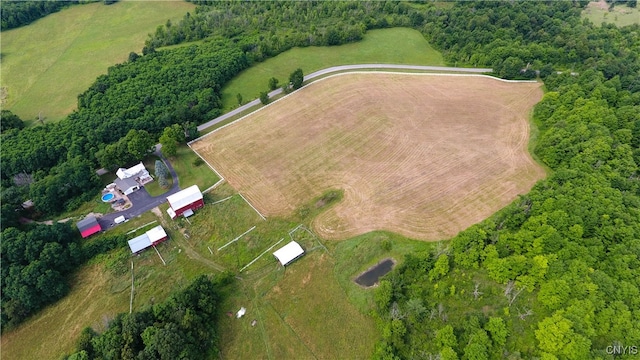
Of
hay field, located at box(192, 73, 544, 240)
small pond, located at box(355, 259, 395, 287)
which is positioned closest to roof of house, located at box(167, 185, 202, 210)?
hay field, located at box(192, 73, 544, 240)

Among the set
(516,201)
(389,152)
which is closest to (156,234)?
(389,152)

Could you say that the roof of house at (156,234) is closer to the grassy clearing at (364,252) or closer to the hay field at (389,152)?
the hay field at (389,152)

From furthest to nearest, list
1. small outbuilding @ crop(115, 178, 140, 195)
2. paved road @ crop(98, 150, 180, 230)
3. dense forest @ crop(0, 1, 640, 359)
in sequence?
small outbuilding @ crop(115, 178, 140, 195) < paved road @ crop(98, 150, 180, 230) < dense forest @ crop(0, 1, 640, 359)

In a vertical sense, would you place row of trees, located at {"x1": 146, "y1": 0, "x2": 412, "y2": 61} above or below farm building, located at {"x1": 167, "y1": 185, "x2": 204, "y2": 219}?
above

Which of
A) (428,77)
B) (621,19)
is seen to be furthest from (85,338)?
(621,19)

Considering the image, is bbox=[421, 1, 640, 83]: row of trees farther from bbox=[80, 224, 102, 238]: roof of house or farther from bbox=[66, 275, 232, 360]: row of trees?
bbox=[80, 224, 102, 238]: roof of house

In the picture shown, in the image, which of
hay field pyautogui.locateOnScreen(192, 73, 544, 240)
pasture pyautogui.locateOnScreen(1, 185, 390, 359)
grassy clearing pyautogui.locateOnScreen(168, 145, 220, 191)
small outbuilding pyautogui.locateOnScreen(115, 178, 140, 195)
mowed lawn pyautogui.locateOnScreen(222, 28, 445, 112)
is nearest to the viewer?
pasture pyautogui.locateOnScreen(1, 185, 390, 359)

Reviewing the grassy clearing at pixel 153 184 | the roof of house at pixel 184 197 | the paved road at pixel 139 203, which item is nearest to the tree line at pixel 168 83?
the grassy clearing at pixel 153 184
